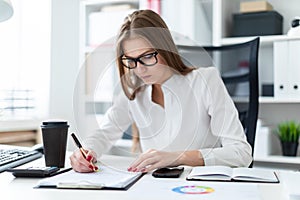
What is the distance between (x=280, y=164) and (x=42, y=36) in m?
1.68

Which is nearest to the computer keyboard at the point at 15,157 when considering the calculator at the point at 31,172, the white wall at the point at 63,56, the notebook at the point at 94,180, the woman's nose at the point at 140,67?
the calculator at the point at 31,172

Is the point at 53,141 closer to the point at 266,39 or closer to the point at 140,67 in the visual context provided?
the point at 140,67

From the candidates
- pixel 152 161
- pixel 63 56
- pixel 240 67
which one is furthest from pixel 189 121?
pixel 63 56

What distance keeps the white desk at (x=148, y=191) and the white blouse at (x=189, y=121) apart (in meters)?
0.24

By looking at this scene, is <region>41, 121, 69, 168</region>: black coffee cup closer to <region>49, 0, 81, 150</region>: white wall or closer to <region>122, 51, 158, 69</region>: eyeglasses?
<region>122, 51, 158, 69</region>: eyeglasses

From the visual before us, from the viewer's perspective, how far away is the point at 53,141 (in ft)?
3.69

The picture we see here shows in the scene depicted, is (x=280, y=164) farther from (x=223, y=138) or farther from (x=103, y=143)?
(x=103, y=143)

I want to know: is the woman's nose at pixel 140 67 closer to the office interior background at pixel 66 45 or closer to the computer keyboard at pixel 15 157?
the computer keyboard at pixel 15 157

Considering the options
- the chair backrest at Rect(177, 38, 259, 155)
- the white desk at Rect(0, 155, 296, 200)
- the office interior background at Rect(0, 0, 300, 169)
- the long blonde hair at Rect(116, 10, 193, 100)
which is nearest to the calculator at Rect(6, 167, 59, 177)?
the white desk at Rect(0, 155, 296, 200)

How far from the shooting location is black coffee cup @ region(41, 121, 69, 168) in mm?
1115

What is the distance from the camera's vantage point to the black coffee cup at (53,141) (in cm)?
112

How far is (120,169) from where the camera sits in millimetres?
1056

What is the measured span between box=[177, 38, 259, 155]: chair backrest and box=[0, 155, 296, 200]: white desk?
1.72 ft

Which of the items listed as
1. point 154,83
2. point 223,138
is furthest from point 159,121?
point 223,138
